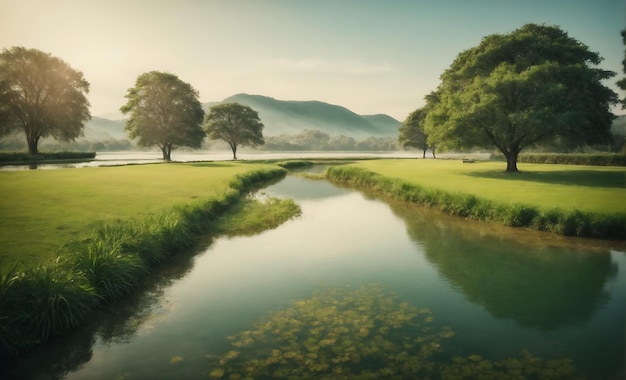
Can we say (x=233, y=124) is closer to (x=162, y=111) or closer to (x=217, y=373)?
(x=162, y=111)

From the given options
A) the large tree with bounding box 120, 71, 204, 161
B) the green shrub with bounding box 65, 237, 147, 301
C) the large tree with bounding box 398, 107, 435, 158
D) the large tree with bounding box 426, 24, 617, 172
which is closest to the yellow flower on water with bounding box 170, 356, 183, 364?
the green shrub with bounding box 65, 237, 147, 301

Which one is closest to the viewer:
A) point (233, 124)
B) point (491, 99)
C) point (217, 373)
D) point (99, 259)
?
point (217, 373)

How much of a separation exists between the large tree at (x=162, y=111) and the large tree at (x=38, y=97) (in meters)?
9.33

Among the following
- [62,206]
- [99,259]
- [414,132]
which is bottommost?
[99,259]

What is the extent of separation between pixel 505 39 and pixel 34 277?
Result: 50.4 m

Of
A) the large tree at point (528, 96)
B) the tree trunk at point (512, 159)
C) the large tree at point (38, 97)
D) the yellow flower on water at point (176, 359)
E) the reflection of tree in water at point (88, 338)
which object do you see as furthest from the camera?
the large tree at point (38, 97)

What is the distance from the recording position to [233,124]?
101 m

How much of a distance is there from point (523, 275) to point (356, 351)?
30.0ft

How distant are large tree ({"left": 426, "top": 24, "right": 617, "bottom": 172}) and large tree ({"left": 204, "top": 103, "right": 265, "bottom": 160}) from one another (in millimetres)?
64488

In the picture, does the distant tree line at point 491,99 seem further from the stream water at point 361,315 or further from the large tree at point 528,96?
the stream water at point 361,315

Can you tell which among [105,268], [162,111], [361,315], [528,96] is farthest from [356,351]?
[162,111]

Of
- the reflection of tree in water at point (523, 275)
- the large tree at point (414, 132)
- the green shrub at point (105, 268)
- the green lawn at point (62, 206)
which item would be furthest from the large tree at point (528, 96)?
the large tree at point (414, 132)

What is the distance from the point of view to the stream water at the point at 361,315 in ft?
25.6

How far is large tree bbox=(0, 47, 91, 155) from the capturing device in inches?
2419
